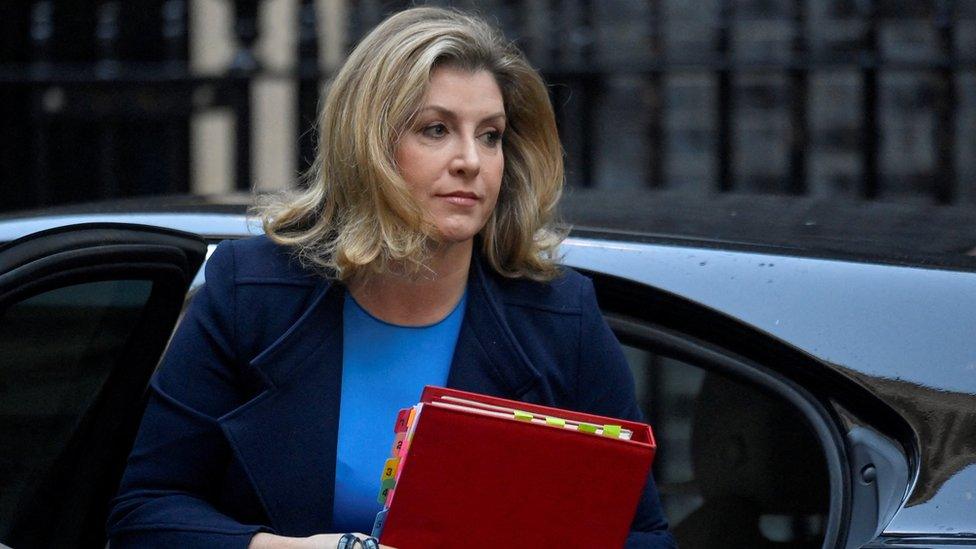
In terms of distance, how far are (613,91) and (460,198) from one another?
4188 millimetres

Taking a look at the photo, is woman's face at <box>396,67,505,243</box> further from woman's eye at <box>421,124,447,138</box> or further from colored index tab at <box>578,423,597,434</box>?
colored index tab at <box>578,423,597,434</box>

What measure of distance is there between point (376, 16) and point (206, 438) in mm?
4510

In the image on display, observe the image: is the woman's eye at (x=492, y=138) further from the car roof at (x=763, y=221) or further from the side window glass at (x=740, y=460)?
the side window glass at (x=740, y=460)

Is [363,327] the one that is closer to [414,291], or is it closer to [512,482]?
[414,291]

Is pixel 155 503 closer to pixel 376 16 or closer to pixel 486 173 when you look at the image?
pixel 486 173

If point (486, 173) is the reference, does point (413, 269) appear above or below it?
below

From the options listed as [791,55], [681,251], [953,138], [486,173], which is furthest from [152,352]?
[953,138]

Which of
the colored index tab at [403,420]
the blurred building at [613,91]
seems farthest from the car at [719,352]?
the blurred building at [613,91]

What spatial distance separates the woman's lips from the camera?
6.43ft

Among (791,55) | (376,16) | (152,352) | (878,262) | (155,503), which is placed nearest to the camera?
(155,503)

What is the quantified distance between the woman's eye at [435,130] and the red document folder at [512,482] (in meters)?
0.41

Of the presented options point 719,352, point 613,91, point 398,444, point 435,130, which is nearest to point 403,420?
point 398,444

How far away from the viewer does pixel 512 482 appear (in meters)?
1.72

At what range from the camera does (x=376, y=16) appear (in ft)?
20.5
